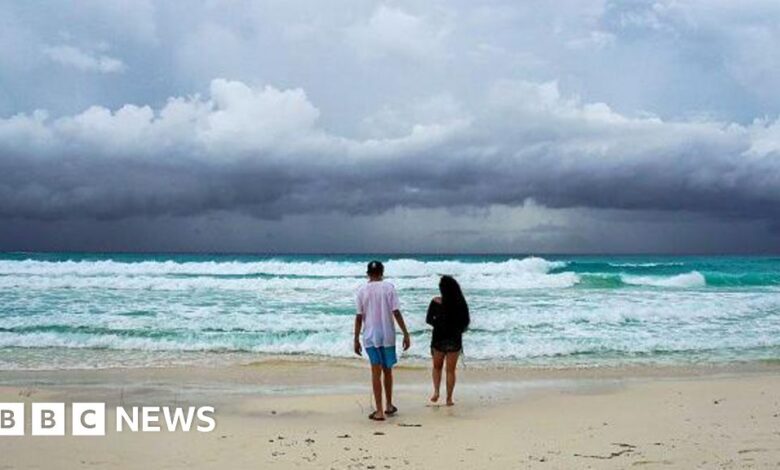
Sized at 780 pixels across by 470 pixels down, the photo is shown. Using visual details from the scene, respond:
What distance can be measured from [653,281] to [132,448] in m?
30.5

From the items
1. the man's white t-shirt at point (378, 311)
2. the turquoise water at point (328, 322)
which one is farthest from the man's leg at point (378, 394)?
the turquoise water at point (328, 322)

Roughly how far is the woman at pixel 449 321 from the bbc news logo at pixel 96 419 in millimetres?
2785

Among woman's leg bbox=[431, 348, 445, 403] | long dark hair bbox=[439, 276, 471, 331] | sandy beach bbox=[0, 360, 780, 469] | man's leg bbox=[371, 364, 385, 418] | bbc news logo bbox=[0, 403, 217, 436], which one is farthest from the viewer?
woman's leg bbox=[431, 348, 445, 403]

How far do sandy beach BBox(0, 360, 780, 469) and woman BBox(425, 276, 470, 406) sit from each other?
0.56 meters

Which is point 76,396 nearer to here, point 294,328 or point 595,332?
point 294,328

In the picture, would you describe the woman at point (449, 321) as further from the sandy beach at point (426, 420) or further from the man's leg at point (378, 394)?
the man's leg at point (378, 394)

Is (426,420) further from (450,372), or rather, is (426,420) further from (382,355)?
(450,372)

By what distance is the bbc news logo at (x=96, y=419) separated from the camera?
754 centimetres

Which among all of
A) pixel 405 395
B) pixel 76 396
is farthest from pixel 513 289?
pixel 76 396

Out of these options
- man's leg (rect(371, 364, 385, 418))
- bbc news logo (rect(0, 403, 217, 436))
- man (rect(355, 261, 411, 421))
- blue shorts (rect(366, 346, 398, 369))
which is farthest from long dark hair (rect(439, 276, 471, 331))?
bbc news logo (rect(0, 403, 217, 436))

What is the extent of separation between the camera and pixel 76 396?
379 inches

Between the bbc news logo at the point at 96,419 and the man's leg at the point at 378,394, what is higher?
the man's leg at the point at 378,394

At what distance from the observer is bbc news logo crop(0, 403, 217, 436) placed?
7539 millimetres

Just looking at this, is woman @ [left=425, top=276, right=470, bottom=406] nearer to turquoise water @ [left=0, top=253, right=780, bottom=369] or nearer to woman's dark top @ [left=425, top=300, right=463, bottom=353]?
woman's dark top @ [left=425, top=300, right=463, bottom=353]
